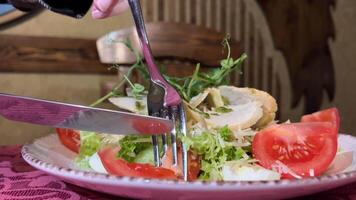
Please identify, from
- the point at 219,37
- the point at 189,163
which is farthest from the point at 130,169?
the point at 219,37

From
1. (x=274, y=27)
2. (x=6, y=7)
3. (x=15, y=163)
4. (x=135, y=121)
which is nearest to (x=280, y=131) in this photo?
(x=135, y=121)

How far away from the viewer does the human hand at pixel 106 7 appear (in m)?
0.88

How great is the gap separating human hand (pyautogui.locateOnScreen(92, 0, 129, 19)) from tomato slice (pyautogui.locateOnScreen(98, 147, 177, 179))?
355 millimetres

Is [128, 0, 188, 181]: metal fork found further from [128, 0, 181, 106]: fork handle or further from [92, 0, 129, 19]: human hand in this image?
[92, 0, 129, 19]: human hand

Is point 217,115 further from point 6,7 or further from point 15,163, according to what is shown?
point 6,7

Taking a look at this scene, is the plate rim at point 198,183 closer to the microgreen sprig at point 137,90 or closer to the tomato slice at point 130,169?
the tomato slice at point 130,169

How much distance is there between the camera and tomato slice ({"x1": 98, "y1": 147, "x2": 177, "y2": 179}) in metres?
0.53

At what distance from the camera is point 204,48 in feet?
6.17

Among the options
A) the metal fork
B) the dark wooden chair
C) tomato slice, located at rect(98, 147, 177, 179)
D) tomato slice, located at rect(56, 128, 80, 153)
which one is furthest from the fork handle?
the dark wooden chair

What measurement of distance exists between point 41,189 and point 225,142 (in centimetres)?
24

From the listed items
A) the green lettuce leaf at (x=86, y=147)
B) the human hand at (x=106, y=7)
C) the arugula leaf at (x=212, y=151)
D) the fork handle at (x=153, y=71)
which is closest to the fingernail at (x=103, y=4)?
the human hand at (x=106, y=7)

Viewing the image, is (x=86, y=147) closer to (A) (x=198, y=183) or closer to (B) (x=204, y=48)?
(A) (x=198, y=183)

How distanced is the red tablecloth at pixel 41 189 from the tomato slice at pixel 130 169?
3 cm

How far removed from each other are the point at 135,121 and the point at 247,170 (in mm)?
147
